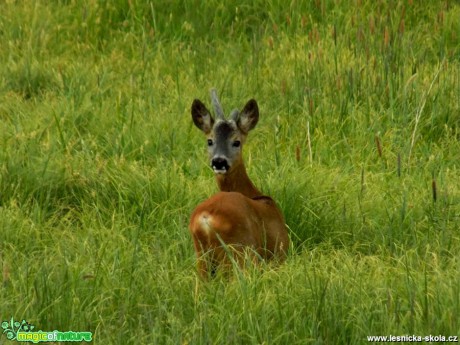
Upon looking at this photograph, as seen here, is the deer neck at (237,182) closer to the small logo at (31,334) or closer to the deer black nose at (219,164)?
the deer black nose at (219,164)

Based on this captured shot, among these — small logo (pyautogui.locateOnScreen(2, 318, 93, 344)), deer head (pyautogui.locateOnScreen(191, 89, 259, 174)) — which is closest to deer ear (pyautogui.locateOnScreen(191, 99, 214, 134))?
deer head (pyautogui.locateOnScreen(191, 89, 259, 174))

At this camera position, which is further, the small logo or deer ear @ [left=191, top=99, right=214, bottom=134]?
deer ear @ [left=191, top=99, right=214, bottom=134]

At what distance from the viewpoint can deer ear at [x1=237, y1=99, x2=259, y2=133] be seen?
6.53 meters

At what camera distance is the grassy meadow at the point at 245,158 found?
4.79 m

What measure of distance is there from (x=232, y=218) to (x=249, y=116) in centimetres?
139

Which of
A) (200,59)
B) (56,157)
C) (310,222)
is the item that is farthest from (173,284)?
(200,59)

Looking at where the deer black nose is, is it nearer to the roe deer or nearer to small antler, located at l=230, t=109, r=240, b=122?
the roe deer

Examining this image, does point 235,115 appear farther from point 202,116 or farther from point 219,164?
point 219,164

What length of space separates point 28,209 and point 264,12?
4.08m

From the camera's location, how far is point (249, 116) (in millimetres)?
6574

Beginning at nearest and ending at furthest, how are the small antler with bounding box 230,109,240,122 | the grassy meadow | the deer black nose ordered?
the grassy meadow, the deer black nose, the small antler with bounding box 230,109,240,122

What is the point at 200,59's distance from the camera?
29.5 ft

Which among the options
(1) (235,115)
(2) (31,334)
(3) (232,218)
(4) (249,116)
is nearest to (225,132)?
(1) (235,115)

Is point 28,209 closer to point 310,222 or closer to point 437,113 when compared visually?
point 310,222
